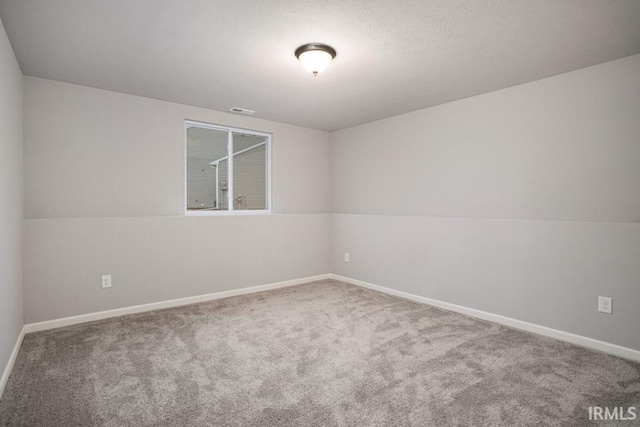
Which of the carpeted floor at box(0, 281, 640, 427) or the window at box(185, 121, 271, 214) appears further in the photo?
the window at box(185, 121, 271, 214)

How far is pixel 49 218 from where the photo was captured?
10.6 ft

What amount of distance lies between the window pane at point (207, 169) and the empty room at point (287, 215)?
0.03 m

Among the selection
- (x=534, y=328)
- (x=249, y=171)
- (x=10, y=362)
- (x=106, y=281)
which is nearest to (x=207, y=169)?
(x=249, y=171)

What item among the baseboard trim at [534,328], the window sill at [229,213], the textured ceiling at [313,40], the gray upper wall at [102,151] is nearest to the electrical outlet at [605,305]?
the baseboard trim at [534,328]

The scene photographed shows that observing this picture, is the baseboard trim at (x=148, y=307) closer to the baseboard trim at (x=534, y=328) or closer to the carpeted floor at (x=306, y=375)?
the carpeted floor at (x=306, y=375)

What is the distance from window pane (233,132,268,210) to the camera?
15.2 ft

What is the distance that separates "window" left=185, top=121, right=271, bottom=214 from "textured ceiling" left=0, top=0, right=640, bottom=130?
80 cm

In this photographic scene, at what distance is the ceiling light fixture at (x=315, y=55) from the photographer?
2496 millimetres

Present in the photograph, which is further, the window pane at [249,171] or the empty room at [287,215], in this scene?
the window pane at [249,171]

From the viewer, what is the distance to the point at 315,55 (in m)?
2.51

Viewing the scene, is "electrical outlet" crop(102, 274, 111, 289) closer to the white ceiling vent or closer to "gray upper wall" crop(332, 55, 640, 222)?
the white ceiling vent

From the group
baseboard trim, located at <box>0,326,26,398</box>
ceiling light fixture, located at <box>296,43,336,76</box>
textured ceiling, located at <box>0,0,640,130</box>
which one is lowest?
baseboard trim, located at <box>0,326,26,398</box>

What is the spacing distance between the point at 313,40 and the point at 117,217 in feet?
8.80

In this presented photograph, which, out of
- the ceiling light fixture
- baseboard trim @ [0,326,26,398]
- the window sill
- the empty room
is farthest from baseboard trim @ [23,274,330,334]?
the ceiling light fixture
